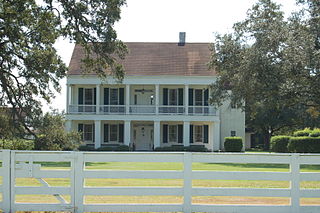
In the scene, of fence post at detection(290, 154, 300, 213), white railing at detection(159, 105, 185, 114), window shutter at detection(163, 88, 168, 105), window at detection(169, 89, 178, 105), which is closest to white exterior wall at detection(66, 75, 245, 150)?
window shutter at detection(163, 88, 168, 105)

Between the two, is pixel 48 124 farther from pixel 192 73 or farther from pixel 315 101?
pixel 192 73

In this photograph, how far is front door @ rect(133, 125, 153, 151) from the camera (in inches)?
1768

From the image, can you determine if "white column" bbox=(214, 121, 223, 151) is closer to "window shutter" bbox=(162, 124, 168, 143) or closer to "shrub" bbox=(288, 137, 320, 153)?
"window shutter" bbox=(162, 124, 168, 143)

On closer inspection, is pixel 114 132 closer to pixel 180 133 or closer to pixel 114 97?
pixel 114 97

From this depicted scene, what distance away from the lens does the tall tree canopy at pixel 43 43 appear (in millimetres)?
14914

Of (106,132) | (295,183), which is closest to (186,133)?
(106,132)

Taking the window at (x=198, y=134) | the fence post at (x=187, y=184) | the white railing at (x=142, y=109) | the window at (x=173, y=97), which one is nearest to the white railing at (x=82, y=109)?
the white railing at (x=142, y=109)

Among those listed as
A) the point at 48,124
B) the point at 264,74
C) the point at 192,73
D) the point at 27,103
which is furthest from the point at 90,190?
the point at 192,73

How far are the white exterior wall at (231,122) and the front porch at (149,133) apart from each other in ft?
10.3

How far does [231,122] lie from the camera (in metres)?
46.7

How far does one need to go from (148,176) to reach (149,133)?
36925 millimetres

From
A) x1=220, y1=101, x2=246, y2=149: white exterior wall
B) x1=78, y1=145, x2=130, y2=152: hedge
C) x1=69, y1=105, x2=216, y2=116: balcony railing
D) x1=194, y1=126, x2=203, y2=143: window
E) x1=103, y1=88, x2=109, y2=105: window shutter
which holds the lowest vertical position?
x1=78, y1=145, x2=130, y2=152: hedge

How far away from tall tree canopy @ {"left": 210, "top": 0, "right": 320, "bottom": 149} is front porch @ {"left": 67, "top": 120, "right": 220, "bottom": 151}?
8.57 meters

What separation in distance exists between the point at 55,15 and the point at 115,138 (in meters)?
29.6
